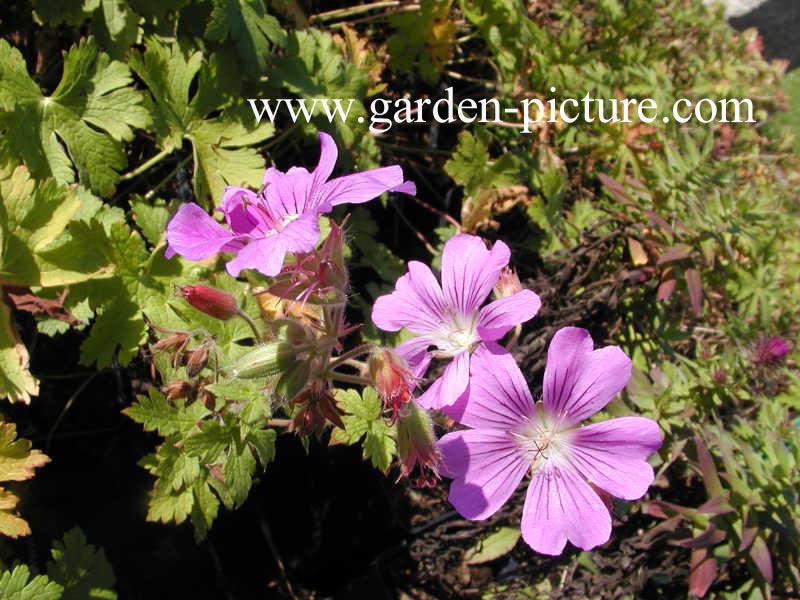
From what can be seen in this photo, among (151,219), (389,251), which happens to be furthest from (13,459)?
(389,251)

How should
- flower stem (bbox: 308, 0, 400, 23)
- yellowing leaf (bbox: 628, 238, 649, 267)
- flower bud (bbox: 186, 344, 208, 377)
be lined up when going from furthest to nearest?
flower stem (bbox: 308, 0, 400, 23) < yellowing leaf (bbox: 628, 238, 649, 267) < flower bud (bbox: 186, 344, 208, 377)

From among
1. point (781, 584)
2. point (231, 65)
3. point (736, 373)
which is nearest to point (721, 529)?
point (781, 584)

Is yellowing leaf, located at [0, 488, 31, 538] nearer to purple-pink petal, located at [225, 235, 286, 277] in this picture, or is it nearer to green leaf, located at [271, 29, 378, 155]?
purple-pink petal, located at [225, 235, 286, 277]

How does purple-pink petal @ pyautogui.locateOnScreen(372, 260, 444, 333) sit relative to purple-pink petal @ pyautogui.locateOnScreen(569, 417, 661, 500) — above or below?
above

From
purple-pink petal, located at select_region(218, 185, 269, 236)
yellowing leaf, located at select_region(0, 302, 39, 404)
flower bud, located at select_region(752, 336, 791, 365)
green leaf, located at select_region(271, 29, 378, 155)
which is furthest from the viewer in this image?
flower bud, located at select_region(752, 336, 791, 365)

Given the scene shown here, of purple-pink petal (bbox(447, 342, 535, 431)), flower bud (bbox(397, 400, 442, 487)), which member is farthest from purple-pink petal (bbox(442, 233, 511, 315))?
flower bud (bbox(397, 400, 442, 487))

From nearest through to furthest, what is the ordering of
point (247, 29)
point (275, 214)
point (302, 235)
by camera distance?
1. point (302, 235)
2. point (275, 214)
3. point (247, 29)

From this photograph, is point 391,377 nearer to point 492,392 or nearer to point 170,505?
point 492,392
